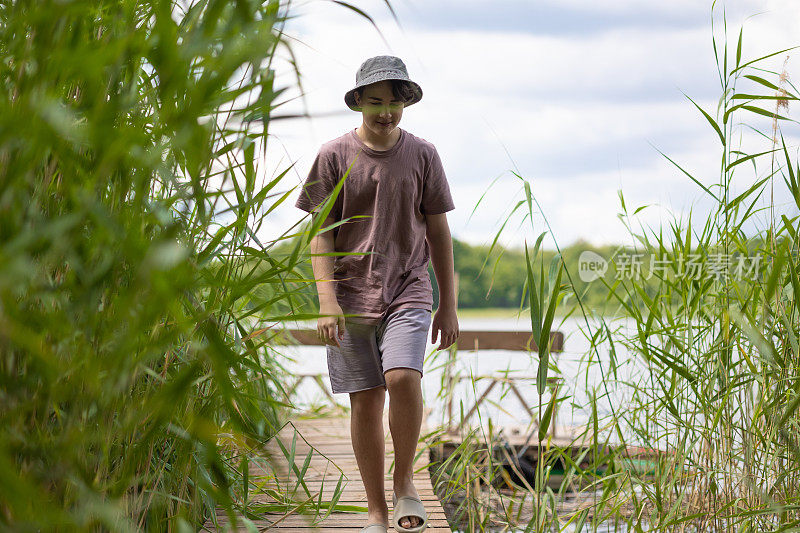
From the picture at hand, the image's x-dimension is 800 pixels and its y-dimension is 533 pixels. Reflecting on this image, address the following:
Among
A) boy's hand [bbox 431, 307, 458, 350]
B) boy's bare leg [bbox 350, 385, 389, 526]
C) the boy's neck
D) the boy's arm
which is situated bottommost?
boy's bare leg [bbox 350, 385, 389, 526]

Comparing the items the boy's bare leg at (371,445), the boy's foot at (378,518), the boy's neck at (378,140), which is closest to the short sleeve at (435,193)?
the boy's neck at (378,140)

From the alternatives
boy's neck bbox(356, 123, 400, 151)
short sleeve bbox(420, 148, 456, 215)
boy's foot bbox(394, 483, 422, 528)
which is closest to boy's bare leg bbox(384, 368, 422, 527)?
boy's foot bbox(394, 483, 422, 528)

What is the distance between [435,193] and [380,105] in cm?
33

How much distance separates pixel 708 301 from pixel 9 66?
204cm

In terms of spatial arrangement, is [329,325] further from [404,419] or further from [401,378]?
[404,419]

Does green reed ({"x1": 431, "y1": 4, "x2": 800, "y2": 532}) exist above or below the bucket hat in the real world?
below

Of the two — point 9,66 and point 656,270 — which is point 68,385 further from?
point 656,270

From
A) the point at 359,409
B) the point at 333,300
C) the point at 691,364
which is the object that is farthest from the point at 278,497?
the point at 691,364

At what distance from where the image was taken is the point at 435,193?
7.26ft

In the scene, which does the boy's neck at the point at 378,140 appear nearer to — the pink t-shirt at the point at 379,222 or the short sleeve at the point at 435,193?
the pink t-shirt at the point at 379,222

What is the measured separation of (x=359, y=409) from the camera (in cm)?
215

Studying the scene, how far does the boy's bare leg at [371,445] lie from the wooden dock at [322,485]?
5 centimetres

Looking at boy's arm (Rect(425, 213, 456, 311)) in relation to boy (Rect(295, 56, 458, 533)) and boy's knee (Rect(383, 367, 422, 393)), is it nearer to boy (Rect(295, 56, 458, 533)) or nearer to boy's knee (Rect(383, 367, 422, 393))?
boy (Rect(295, 56, 458, 533))

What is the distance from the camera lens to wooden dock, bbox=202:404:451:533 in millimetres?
1925
